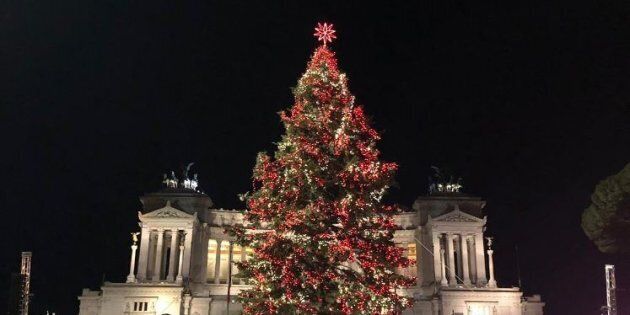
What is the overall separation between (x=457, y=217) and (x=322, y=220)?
35.3m

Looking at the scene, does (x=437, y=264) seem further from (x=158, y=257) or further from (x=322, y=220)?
(x=322, y=220)

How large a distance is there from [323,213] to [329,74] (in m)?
8.12

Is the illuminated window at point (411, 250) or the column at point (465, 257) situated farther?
the illuminated window at point (411, 250)

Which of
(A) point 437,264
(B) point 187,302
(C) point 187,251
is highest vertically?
(C) point 187,251

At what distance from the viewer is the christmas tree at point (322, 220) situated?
32.8 meters

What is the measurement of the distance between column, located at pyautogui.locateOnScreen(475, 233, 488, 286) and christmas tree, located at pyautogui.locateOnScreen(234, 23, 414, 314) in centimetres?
3319

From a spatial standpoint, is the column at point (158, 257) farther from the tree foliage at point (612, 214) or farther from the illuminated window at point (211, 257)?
the tree foliage at point (612, 214)

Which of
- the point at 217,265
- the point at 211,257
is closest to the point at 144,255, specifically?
the point at 217,265

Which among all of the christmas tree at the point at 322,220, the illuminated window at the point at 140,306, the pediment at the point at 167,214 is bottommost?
the illuminated window at the point at 140,306

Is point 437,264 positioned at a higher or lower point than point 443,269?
higher

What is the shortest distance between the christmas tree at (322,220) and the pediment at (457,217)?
104ft

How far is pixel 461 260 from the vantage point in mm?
66438

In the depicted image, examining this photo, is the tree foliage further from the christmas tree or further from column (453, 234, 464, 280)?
column (453, 234, 464, 280)

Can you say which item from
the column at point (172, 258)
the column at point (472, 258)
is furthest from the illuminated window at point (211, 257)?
the column at point (472, 258)
